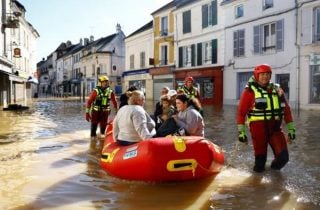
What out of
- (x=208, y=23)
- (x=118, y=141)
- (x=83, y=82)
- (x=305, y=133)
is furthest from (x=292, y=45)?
(x=83, y=82)

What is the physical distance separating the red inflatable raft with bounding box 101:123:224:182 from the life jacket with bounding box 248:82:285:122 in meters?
0.91

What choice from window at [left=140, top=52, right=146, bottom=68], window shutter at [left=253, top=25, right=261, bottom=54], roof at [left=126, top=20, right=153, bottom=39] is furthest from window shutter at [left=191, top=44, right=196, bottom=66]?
window at [left=140, top=52, right=146, bottom=68]

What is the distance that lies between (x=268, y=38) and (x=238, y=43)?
2825 mm

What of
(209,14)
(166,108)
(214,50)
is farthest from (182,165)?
(209,14)

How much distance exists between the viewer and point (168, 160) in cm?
629

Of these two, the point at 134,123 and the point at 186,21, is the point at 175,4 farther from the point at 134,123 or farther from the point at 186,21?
the point at 134,123

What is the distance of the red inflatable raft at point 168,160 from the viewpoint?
20.6 ft

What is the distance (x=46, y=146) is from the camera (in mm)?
10625

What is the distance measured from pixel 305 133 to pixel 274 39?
13.0 metres

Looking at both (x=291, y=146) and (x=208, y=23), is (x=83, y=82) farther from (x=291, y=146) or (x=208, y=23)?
(x=291, y=146)

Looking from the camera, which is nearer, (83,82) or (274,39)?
(274,39)

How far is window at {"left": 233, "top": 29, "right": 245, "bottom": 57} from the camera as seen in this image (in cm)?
2733

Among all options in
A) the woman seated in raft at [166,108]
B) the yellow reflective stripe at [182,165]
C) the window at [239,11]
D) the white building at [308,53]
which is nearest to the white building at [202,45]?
the window at [239,11]

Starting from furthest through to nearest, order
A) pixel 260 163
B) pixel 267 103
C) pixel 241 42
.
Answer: pixel 241 42, pixel 260 163, pixel 267 103
